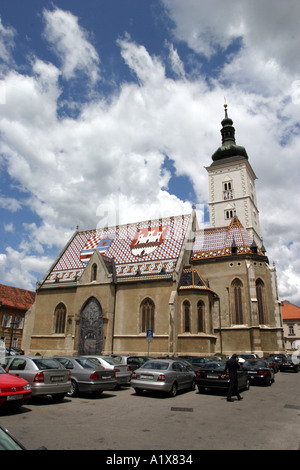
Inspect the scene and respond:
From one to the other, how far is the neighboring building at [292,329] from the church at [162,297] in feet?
103

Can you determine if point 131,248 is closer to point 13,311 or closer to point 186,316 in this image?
point 186,316

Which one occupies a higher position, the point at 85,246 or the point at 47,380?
the point at 85,246

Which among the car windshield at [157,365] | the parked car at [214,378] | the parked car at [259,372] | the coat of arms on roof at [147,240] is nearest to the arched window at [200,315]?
the coat of arms on roof at [147,240]

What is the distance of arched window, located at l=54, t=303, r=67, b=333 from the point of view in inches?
1517

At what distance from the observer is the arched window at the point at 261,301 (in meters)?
35.2

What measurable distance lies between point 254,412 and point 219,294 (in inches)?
1046

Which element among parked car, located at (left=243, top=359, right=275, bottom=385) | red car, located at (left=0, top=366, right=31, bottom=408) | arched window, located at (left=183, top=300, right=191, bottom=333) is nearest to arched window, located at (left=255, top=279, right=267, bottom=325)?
arched window, located at (left=183, top=300, right=191, bottom=333)

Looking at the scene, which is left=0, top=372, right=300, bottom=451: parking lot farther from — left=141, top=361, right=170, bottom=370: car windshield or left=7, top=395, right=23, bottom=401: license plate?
left=141, top=361, right=170, bottom=370: car windshield

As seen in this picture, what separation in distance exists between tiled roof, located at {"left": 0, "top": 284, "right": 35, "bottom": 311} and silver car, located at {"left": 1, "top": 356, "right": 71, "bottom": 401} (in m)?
43.6

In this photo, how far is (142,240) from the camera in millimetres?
41000
